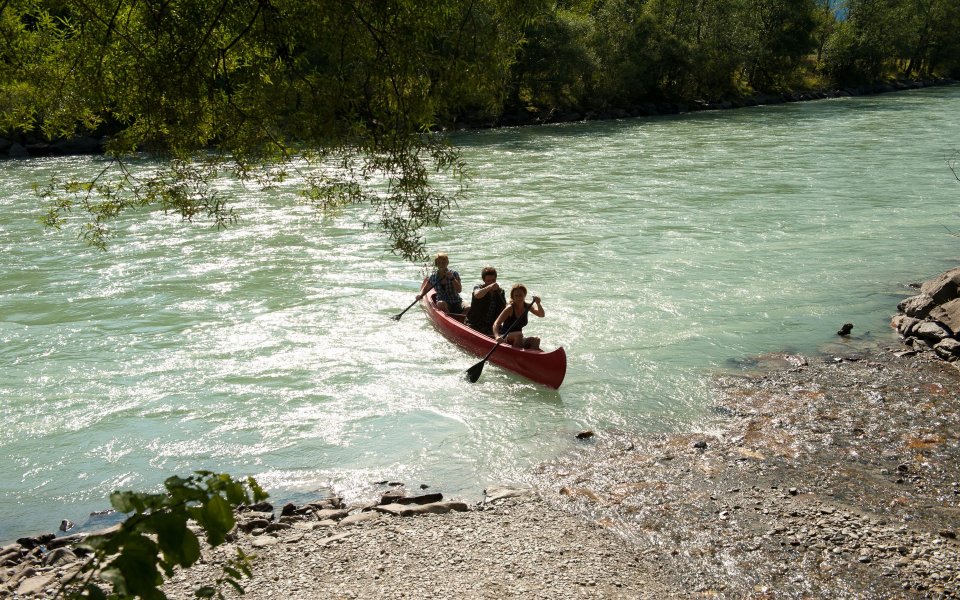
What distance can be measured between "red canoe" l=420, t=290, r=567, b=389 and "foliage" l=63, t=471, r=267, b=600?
6.28 metres

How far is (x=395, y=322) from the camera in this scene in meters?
11.3

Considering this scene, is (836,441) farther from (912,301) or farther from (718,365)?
(912,301)

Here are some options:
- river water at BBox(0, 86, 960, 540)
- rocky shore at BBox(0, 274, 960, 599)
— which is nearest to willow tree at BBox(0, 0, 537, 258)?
rocky shore at BBox(0, 274, 960, 599)

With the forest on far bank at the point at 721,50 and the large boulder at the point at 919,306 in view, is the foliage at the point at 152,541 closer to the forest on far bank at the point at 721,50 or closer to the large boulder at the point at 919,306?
the large boulder at the point at 919,306

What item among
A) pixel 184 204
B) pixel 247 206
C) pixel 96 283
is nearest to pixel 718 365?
pixel 184 204

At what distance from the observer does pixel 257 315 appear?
11.8m

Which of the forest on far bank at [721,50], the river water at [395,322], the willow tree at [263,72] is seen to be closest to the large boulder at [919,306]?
the river water at [395,322]

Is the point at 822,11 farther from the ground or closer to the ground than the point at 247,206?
farther from the ground

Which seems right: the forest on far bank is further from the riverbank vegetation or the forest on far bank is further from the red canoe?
the riverbank vegetation

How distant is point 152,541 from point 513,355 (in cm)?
701

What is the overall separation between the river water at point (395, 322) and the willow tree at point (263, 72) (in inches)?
112

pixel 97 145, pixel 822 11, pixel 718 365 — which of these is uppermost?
pixel 822 11

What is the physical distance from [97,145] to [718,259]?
24.9 meters

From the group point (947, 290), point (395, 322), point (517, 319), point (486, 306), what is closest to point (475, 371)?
point (517, 319)
